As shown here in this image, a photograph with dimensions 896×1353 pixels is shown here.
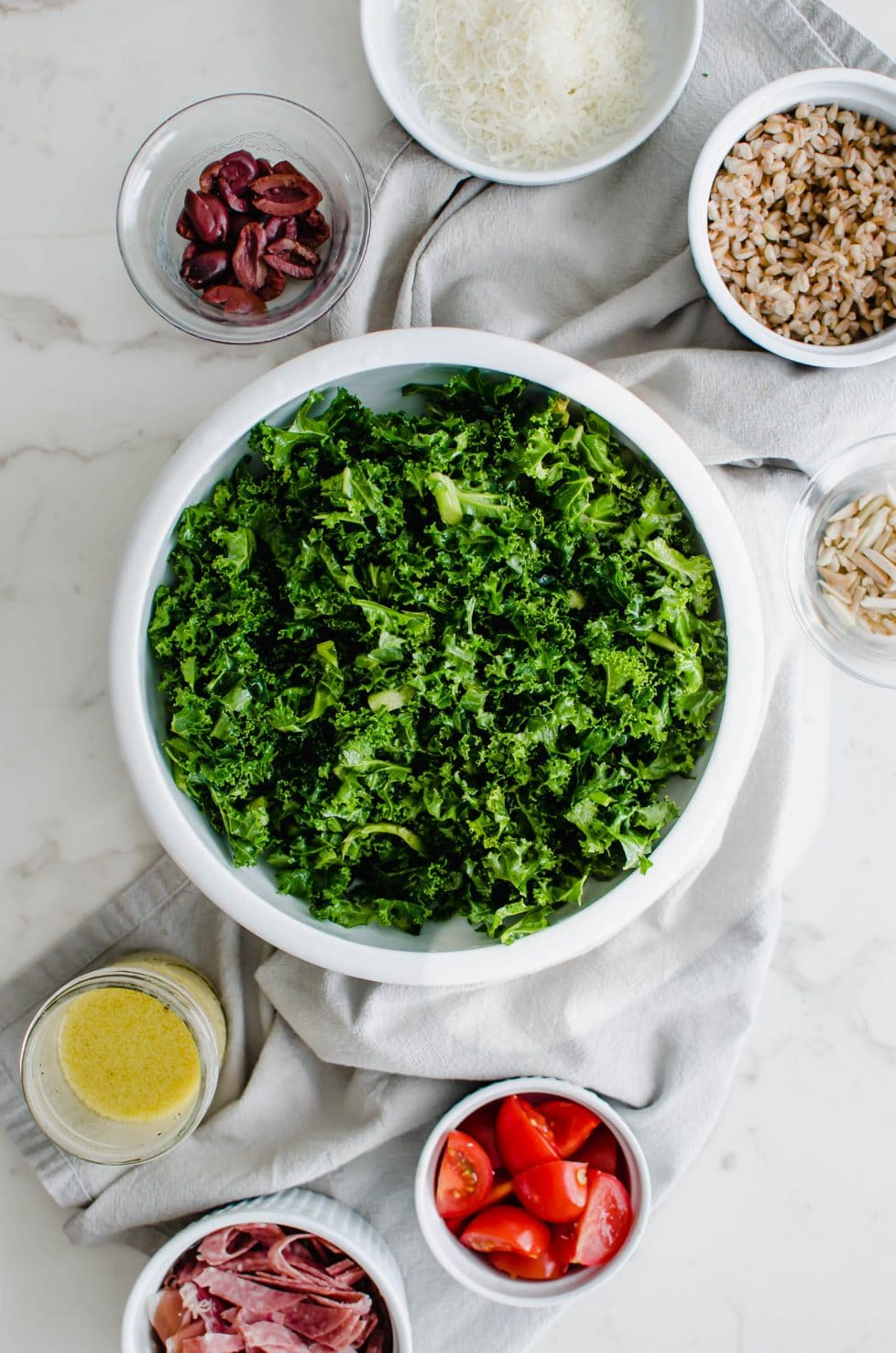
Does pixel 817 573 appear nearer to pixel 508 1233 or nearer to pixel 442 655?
pixel 442 655

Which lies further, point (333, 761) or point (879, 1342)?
point (879, 1342)

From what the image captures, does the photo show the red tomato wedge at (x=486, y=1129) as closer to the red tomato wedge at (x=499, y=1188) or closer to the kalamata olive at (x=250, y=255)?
the red tomato wedge at (x=499, y=1188)

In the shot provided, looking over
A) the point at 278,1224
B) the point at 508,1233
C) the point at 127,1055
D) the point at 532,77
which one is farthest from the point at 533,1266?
the point at 532,77

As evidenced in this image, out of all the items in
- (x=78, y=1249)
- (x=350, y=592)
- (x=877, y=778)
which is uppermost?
(x=350, y=592)

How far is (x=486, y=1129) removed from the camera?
1694 mm

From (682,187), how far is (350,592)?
0.89 meters

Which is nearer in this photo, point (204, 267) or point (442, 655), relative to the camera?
point (442, 655)

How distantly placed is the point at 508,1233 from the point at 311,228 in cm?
156

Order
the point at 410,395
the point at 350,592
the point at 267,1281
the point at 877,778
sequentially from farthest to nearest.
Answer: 1. the point at 877,778
2. the point at 267,1281
3. the point at 410,395
4. the point at 350,592

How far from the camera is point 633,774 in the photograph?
1.43 meters

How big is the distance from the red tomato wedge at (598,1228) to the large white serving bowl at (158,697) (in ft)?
1.46

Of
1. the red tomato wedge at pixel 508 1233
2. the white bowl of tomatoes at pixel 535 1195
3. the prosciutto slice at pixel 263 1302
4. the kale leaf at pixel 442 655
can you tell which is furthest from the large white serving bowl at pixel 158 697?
the prosciutto slice at pixel 263 1302

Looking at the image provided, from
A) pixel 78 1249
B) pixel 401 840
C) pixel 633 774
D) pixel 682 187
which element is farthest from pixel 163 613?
pixel 78 1249

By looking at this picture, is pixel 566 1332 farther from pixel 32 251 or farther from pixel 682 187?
pixel 32 251
